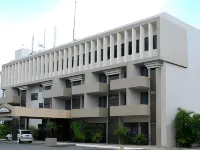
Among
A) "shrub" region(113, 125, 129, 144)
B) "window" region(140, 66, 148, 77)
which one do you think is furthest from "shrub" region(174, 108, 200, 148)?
"window" region(140, 66, 148, 77)

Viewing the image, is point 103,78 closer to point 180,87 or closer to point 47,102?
point 180,87

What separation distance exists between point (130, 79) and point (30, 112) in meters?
13.6

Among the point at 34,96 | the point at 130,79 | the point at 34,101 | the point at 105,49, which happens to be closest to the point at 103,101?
the point at 105,49

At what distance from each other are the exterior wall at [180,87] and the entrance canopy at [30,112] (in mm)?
14919

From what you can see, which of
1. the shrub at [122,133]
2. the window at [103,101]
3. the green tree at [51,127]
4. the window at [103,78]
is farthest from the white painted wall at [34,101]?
the shrub at [122,133]

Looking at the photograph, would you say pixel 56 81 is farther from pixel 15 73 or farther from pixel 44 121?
pixel 15 73

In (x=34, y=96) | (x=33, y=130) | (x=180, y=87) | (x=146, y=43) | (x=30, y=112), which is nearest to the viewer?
(x=180, y=87)

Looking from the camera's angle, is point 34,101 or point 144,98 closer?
point 144,98

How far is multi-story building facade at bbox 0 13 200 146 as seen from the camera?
124 feet

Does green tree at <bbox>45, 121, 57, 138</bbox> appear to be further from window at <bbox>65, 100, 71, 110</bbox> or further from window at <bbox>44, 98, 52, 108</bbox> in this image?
window at <bbox>44, 98, 52, 108</bbox>

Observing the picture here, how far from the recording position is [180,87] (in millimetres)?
39438

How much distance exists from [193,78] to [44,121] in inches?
909

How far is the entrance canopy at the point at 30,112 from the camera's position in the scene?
4216 cm

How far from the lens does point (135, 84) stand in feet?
125
